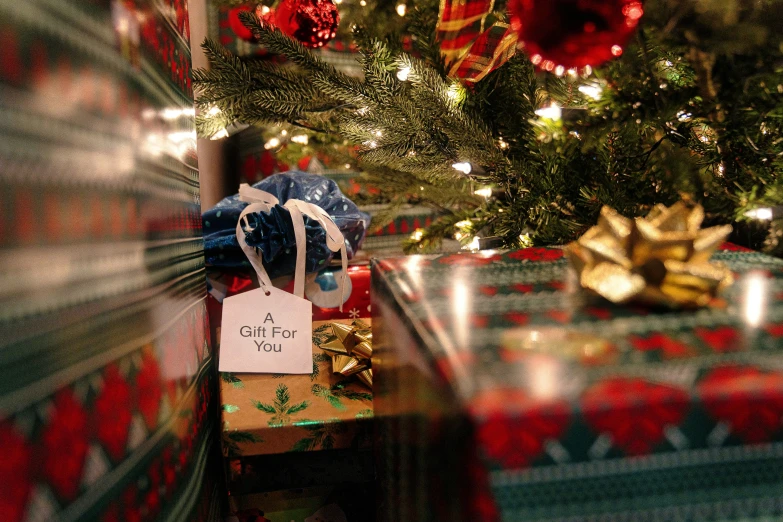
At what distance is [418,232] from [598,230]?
51cm

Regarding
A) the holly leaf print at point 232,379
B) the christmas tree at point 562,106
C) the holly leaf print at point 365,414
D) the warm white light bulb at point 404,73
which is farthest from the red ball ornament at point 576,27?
the holly leaf print at point 232,379

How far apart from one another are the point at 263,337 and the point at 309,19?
0.47 m

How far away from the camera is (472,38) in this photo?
0.58m

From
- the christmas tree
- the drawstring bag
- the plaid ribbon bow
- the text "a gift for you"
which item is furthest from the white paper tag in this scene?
the plaid ribbon bow

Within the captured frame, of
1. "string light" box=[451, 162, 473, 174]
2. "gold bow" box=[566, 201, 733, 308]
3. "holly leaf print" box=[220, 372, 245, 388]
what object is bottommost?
"holly leaf print" box=[220, 372, 245, 388]

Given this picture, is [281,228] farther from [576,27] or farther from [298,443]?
[576,27]

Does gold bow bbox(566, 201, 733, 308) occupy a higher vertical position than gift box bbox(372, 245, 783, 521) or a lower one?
higher

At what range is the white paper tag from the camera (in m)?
0.71

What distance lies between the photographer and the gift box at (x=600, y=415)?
241 millimetres

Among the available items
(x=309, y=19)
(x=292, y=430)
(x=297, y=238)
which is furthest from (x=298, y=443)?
(x=309, y=19)

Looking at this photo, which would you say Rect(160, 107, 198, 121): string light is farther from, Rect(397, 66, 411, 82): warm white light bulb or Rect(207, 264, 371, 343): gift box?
Rect(207, 264, 371, 343): gift box

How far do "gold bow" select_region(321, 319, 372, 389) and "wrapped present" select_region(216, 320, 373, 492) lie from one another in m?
0.01

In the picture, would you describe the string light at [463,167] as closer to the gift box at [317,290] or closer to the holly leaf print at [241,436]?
the gift box at [317,290]

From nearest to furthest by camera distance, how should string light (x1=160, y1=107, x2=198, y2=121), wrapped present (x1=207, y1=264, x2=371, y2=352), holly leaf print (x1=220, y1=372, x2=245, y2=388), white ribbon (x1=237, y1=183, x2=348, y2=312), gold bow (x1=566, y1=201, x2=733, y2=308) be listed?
gold bow (x1=566, y1=201, x2=733, y2=308)
string light (x1=160, y1=107, x2=198, y2=121)
holly leaf print (x1=220, y1=372, x2=245, y2=388)
white ribbon (x1=237, y1=183, x2=348, y2=312)
wrapped present (x1=207, y1=264, x2=371, y2=352)
